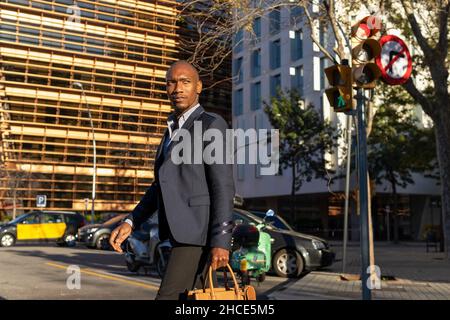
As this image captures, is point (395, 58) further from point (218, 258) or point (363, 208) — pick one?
point (218, 258)

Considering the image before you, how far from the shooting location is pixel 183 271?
302 centimetres

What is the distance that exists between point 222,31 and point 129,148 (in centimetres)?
2739

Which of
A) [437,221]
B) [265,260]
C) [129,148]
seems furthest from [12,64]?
[265,260]

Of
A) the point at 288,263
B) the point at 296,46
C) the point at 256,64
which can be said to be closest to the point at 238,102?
the point at 256,64

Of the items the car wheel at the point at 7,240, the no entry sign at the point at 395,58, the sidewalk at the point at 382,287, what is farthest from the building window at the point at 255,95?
the no entry sign at the point at 395,58

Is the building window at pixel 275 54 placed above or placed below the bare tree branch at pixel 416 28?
above

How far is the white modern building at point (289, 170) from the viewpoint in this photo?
130 ft

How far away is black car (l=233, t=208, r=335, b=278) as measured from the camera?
501 inches

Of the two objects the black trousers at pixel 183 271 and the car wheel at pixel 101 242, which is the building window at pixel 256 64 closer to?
the car wheel at pixel 101 242

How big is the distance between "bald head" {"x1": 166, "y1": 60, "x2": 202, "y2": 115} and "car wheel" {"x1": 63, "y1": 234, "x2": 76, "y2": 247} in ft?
78.6

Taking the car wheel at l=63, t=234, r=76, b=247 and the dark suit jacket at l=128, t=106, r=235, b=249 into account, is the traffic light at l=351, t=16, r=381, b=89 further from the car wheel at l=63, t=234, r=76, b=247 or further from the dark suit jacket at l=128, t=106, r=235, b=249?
the car wheel at l=63, t=234, r=76, b=247

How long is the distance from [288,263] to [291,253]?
9.2 inches

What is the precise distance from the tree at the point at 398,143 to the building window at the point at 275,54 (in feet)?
42.0

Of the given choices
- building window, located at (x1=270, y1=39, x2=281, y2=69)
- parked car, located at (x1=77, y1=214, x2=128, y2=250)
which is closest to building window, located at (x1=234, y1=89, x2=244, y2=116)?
building window, located at (x1=270, y1=39, x2=281, y2=69)
